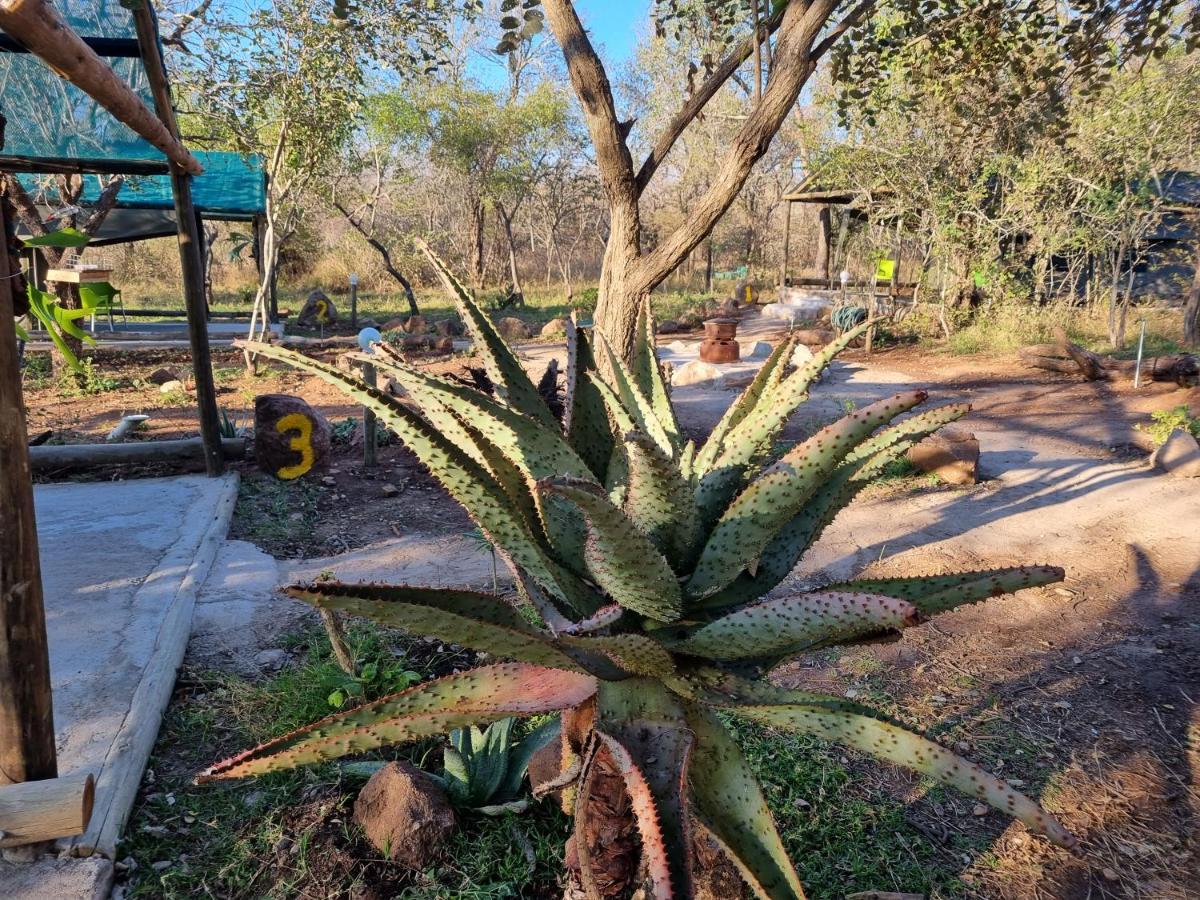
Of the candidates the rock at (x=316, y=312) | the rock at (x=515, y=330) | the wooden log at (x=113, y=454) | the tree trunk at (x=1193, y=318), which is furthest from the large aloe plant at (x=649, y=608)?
the rock at (x=316, y=312)

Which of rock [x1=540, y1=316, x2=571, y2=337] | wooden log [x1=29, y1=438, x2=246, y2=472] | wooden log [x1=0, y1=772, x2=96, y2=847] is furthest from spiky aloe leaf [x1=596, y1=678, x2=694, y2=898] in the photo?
rock [x1=540, y1=316, x2=571, y2=337]

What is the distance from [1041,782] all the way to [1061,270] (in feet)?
58.7

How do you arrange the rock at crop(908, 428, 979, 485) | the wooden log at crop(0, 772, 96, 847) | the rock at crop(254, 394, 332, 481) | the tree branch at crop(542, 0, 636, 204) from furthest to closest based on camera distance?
1. the rock at crop(908, 428, 979, 485)
2. the rock at crop(254, 394, 332, 481)
3. the tree branch at crop(542, 0, 636, 204)
4. the wooden log at crop(0, 772, 96, 847)

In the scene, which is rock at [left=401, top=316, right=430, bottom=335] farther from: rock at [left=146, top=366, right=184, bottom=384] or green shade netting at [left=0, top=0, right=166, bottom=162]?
green shade netting at [left=0, top=0, right=166, bottom=162]

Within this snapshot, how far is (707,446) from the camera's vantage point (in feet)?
4.51

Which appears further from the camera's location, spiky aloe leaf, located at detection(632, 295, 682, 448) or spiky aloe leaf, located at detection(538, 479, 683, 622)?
spiky aloe leaf, located at detection(632, 295, 682, 448)

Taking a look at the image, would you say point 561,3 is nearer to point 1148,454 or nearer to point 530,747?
point 530,747

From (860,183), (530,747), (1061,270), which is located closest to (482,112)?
(860,183)

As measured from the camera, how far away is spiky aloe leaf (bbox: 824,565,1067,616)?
104 cm

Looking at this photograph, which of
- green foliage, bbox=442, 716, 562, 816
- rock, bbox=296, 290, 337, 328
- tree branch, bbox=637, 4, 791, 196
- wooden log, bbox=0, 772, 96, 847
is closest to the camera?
wooden log, bbox=0, 772, 96, 847

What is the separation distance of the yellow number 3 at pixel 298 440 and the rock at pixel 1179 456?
6881mm

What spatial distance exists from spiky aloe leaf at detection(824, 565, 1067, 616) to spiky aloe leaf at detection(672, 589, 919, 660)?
167mm

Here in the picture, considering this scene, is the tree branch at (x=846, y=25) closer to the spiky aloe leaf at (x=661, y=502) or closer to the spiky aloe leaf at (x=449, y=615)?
the spiky aloe leaf at (x=661, y=502)

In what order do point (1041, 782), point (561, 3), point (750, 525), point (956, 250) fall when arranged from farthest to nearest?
1. point (956, 250)
2. point (561, 3)
3. point (1041, 782)
4. point (750, 525)
